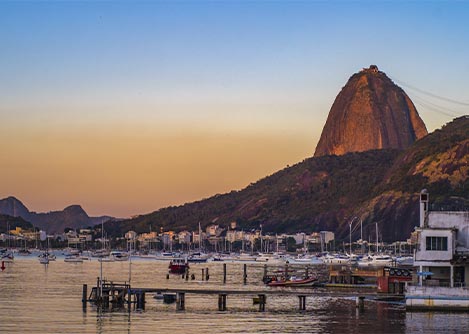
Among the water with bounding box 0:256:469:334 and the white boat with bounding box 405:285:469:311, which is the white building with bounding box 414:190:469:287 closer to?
the white boat with bounding box 405:285:469:311

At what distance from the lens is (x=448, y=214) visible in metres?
84.0

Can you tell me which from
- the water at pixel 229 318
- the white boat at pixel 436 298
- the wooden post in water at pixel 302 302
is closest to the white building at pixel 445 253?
the white boat at pixel 436 298

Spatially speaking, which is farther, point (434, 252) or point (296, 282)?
point (296, 282)

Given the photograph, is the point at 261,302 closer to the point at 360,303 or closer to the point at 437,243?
the point at 360,303

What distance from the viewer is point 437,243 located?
81.6 meters

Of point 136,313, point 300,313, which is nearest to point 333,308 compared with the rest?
point 300,313

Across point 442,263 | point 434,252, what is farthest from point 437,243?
point 442,263

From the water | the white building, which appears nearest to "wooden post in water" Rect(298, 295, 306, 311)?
the water

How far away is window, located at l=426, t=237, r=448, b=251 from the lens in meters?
81.2

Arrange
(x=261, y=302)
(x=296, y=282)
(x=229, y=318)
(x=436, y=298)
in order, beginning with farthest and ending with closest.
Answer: (x=296, y=282) → (x=261, y=302) → (x=229, y=318) → (x=436, y=298)

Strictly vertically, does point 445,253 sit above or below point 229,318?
above

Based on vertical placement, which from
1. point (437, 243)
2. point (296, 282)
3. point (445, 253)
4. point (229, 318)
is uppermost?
point (437, 243)

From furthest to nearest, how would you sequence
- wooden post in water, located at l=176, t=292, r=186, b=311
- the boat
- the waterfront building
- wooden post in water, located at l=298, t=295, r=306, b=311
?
the boat
wooden post in water, located at l=176, t=292, r=186, b=311
wooden post in water, located at l=298, t=295, r=306, b=311
the waterfront building

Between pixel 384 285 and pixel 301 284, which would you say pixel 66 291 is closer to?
pixel 301 284
